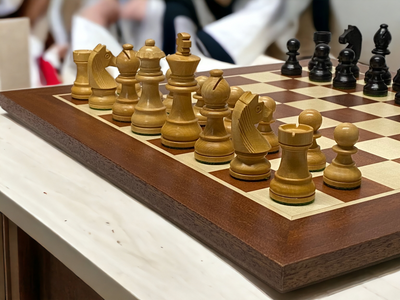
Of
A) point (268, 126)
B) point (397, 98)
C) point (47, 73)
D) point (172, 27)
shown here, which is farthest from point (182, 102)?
point (172, 27)

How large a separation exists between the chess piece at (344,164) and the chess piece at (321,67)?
912 mm

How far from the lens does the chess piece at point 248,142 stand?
1063 millimetres

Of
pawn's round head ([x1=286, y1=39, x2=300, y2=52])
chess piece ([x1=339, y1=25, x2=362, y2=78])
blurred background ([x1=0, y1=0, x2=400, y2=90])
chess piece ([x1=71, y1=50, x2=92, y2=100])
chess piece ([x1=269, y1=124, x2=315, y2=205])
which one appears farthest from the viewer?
blurred background ([x1=0, y1=0, x2=400, y2=90])

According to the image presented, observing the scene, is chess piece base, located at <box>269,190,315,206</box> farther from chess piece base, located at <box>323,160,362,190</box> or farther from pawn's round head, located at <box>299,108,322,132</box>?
pawn's round head, located at <box>299,108,322,132</box>

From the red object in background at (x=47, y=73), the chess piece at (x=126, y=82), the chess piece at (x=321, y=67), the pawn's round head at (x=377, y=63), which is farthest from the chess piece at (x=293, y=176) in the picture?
the red object in background at (x=47, y=73)

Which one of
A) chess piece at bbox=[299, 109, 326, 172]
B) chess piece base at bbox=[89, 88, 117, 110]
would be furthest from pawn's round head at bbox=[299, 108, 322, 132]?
chess piece base at bbox=[89, 88, 117, 110]

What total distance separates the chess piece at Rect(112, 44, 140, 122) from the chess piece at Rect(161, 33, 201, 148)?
6.7 inches

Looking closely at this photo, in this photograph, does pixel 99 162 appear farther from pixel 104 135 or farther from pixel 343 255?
pixel 343 255

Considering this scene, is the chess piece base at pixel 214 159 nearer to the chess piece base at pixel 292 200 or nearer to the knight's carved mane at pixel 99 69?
the chess piece base at pixel 292 200

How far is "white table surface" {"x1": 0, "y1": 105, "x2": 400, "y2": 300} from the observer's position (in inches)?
33.6

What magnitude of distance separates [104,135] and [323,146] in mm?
498

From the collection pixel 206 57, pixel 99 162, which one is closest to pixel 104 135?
pixel 99 162

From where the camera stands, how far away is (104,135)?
1373 mm

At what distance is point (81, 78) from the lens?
65.7 inches
